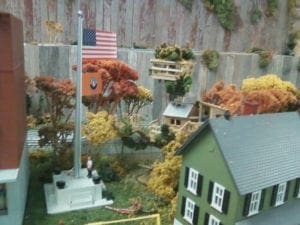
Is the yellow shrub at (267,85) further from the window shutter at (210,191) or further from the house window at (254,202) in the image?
the house window at (254,202)

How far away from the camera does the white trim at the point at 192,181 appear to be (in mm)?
9633

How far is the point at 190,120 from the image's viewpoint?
1387 centimetres

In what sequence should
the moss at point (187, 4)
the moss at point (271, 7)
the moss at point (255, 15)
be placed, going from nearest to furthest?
the moss at point (187, 4) < the moss at point (255, 15) < the moss at point (271, 7)

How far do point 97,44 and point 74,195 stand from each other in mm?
4966

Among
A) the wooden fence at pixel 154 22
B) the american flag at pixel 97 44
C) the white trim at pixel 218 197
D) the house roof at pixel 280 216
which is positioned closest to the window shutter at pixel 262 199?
the house roof at pixel 280 216

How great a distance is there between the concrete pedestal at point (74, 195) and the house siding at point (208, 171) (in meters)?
3.43

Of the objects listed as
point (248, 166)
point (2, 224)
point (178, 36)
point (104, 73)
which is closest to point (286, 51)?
point (178, 36)

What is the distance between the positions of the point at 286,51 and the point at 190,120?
15.0 m

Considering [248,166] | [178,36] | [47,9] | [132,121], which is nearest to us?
[248,166]

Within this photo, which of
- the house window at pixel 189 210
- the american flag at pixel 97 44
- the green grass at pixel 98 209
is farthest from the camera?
the american flag at pixel 97 44

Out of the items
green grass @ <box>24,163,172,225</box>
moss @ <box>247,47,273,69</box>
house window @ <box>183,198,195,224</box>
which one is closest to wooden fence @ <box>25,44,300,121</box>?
moss @ <box>247,47,273,69</box>

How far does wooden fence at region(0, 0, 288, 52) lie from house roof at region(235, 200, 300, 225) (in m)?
15.1

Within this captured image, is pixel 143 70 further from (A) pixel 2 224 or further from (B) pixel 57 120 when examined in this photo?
(A) pixel 2 224

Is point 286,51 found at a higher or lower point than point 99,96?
higher
